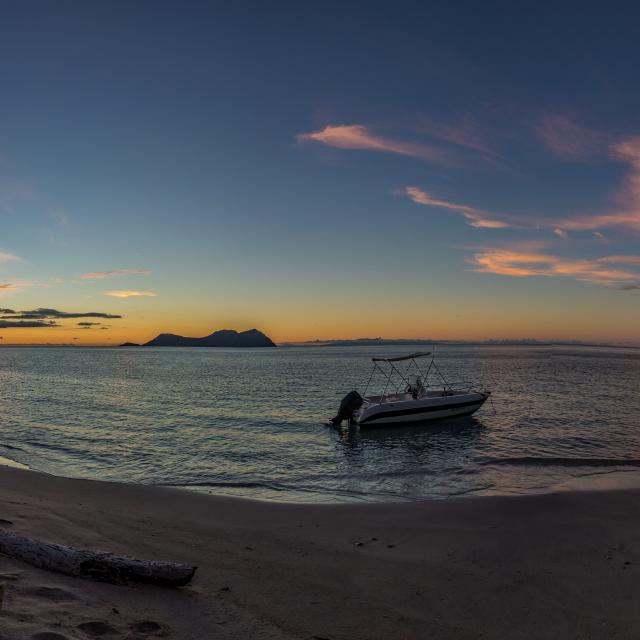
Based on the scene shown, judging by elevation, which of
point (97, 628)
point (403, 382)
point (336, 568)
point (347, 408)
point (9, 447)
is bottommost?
point (403, 382)

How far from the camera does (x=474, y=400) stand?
34750 mm

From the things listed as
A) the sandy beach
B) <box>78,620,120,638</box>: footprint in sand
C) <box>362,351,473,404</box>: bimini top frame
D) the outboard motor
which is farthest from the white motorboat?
<box>78,620,120,638</box>: footprint in sand

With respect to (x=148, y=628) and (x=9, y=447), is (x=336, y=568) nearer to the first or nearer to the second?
(x=148, y=628)

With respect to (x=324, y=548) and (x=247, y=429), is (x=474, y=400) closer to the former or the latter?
(x=247, y=429)

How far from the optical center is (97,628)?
5559 millimetres

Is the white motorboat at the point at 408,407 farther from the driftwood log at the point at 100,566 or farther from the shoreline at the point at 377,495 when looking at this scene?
the driftwood log at the point at 100,566

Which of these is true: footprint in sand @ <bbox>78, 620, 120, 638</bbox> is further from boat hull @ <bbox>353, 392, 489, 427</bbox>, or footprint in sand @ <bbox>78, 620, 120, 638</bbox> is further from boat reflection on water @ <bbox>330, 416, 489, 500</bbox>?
boat hull @ <bbox>353, 392, 489, 427</bbox>

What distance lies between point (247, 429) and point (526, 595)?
78.5ft

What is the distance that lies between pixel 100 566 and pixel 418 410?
27.3 metres

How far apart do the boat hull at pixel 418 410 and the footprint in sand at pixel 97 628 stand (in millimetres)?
25794

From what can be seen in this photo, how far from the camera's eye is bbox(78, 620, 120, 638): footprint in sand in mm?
5465

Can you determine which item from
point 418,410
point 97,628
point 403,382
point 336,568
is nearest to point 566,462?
point 418,410

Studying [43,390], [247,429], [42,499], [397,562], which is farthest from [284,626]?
[43,390]

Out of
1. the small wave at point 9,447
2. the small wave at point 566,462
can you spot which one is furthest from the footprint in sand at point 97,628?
the small wave at point 9,447
